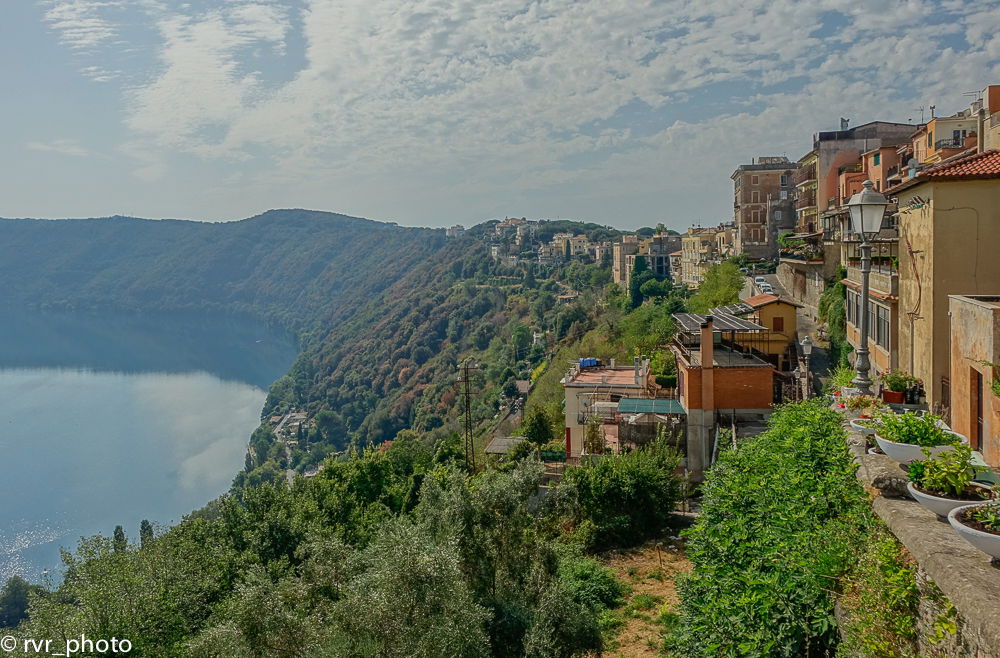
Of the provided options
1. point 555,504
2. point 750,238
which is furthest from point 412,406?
point 555,504

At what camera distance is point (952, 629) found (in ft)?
10.1

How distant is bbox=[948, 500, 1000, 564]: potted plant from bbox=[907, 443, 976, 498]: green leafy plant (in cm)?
46

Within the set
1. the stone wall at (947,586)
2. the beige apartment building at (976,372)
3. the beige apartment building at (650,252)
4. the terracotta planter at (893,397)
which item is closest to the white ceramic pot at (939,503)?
the stone wall at (947,586)

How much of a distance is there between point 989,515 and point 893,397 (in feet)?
20.8

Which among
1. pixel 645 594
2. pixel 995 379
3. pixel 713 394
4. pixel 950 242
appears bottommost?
pixel 645 594

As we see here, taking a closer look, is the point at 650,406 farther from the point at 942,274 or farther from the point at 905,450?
the point at 905,450

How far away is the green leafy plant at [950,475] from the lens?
3.75 metres

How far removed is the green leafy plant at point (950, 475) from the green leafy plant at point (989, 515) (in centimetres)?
50

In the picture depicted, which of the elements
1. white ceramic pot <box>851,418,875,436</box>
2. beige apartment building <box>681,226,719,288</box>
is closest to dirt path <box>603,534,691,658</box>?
white ceramic pot <box>851,418,875,436</box>

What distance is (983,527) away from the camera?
10.2 ft

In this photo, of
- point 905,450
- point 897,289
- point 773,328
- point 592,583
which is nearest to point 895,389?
point 905,450

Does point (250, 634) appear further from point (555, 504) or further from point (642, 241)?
point (642, 241)

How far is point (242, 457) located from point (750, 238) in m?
74.7

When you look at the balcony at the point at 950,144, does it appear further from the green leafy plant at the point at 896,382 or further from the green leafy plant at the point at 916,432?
the green leafy plant at the point at 916,432
